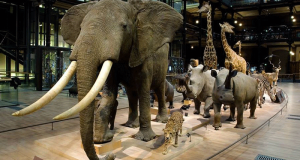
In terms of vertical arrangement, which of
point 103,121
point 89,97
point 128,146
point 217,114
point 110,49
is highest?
point 110,49

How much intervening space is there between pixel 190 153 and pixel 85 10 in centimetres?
225

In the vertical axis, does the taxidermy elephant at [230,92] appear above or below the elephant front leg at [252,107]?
above

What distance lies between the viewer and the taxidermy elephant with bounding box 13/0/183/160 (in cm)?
218

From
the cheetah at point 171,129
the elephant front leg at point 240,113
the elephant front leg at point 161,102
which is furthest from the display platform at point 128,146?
the elephant front leg at point 240,113

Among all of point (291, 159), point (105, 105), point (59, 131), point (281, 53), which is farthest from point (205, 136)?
point (281, 53)

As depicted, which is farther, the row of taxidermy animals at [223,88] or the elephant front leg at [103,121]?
the row of taxidermy animals at [223,88]

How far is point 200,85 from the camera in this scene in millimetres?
5293

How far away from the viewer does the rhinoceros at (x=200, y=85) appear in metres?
5.19

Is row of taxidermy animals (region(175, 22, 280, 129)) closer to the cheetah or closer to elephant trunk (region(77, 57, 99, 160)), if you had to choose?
the cheetah

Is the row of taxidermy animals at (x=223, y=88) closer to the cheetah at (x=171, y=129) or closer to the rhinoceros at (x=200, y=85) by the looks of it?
the rhinoceros at (x=200, y=85)

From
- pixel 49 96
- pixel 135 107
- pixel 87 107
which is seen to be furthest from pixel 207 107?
pixel 49 96

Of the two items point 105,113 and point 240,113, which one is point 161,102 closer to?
point 240,113

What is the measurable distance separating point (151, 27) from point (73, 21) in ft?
3.01

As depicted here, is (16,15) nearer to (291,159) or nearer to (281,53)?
(291,159)
